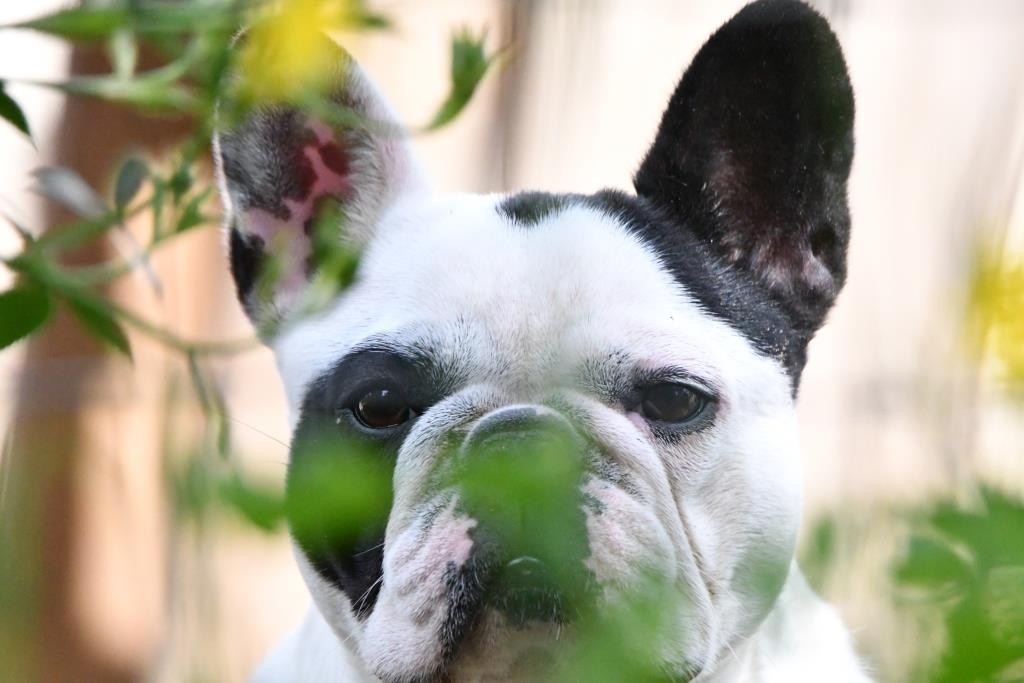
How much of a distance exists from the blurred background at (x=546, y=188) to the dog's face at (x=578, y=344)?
0.06m

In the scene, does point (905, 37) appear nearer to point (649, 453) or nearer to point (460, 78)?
point (649, 453)

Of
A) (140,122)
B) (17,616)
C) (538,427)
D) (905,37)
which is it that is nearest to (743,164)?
(905,37)

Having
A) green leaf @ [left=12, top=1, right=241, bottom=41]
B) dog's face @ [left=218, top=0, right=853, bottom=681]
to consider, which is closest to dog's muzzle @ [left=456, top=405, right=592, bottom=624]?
dog's face @ [left=218, top=0, right=853, bottom=681]

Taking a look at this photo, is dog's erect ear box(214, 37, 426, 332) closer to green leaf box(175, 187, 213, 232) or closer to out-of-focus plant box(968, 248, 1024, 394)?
green leaf box(175, 187, 213, 232)

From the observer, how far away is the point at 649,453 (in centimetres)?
113

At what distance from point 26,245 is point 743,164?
3.10 feet

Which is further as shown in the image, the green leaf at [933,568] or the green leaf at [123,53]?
the green leaf at [123,53]

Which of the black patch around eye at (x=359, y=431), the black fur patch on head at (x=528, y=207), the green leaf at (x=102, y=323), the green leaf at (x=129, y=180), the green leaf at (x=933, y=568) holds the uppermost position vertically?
the green leaf at (x=933, y=568)

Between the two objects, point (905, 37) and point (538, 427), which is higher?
point (905, 37)

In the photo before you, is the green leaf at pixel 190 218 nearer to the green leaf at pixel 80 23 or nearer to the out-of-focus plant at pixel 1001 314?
the green leaf at pixel 80 23

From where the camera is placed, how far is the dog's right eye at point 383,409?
1200mm

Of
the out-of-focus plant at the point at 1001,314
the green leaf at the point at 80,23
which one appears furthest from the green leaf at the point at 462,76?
the out-of-focus plant at the point at 1001,314

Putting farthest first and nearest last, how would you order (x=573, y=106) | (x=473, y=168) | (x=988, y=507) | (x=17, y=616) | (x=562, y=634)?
(x=473, y=168), (x=562, y=634), (x=573, y=106), (x=17, y=616), (x=988, y=507)

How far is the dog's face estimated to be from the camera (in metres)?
1.03
